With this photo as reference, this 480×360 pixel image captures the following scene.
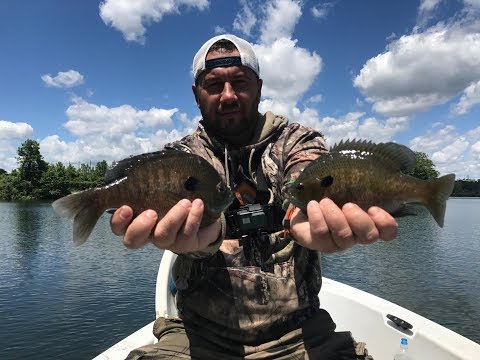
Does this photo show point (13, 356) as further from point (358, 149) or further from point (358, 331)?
point (358, 149)

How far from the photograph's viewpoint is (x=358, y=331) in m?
6.60

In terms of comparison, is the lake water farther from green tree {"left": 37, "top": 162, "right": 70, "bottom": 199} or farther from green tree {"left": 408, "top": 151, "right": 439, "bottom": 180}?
green tree {"left": 37, "top": 162, "right": 70, "bottom": 199}

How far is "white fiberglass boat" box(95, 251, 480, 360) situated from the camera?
517 cm

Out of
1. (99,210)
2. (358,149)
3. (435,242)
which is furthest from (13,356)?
(435,242)

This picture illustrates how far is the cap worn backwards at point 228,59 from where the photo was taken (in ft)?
13.5

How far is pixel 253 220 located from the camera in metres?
3.74

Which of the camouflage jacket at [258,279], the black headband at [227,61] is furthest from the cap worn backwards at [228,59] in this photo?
the camouflage jacket at [258,279]

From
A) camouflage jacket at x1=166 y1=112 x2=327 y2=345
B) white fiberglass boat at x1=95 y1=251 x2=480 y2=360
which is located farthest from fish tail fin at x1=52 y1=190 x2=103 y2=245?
white fiberglass boat at x1=95 y1=251 x2=480 y2=360

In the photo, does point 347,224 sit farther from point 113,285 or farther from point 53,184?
point 53,184

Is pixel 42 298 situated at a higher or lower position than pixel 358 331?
lower

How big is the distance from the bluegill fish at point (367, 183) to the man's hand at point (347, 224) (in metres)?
0.40

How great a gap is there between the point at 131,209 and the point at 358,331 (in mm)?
4964

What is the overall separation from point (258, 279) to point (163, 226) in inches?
48.7

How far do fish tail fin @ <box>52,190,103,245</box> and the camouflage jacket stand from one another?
887mm
